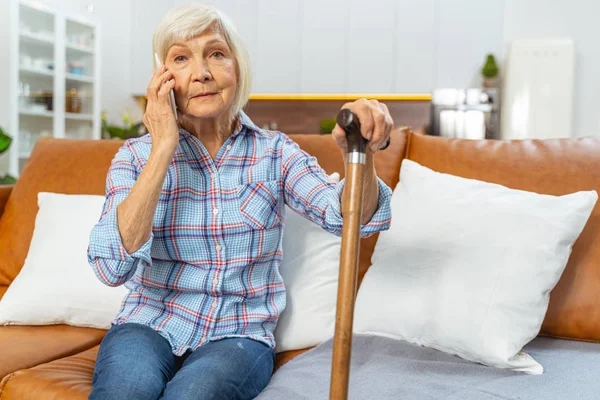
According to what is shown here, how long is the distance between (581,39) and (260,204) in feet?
16.5

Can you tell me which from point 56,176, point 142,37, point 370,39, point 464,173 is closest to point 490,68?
point 370,39

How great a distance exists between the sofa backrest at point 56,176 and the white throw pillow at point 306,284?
22 centimetres

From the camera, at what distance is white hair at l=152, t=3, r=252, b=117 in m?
1.30

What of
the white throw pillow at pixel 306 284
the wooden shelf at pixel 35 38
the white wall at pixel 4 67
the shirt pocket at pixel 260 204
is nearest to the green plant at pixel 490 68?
the wooden shelf at pixel 35 38

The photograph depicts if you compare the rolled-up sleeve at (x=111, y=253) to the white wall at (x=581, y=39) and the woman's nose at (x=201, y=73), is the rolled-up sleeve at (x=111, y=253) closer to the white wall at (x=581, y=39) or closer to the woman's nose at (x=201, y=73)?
the woman's nose at (x=201, y=73)

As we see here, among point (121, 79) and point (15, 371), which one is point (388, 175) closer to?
point (15, 371)

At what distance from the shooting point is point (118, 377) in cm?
109

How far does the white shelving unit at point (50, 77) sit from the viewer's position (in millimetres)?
5035

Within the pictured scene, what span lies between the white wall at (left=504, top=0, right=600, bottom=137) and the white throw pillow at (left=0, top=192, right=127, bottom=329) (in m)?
4.78

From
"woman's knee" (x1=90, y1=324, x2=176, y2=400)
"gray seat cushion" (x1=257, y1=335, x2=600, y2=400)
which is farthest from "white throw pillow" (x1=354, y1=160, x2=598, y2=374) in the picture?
"woman's knee" (x1=90, y1=324, x2=176, y2=400)

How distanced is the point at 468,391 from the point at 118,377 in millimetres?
Result: 617

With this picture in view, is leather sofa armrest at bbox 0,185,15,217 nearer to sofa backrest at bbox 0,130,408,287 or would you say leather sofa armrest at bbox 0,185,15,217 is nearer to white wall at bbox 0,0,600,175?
sofa backrest at bbox 0,130,408,287

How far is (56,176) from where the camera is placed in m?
1.93

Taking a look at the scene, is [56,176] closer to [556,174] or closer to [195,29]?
[195,29]
